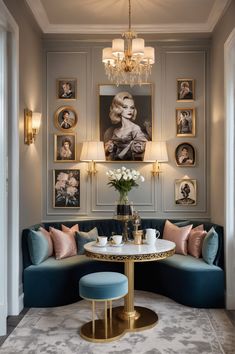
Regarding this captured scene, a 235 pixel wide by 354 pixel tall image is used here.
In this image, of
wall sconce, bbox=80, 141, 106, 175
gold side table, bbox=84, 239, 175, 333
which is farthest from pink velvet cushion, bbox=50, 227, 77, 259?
wall sconce, bbox=80, 141, 106, 175

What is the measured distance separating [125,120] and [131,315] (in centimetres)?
257

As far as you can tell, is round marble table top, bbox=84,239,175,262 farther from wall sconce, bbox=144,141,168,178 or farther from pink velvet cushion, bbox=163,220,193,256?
wall sconce, bbox=144,141,168,178

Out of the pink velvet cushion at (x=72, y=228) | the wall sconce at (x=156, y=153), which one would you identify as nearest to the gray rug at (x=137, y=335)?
the pink velvet cushion at (x=72, y=228)

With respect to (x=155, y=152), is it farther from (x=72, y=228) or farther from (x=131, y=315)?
(x=131, y=315)

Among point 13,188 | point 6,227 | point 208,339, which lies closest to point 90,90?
point 13,188

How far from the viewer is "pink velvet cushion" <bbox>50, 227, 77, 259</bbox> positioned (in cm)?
440

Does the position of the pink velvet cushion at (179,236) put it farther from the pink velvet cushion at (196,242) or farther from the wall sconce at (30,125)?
the wall sconce at (30,125)

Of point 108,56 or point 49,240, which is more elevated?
point 108,56

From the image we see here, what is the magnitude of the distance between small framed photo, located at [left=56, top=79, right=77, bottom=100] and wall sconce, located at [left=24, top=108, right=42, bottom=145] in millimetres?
801

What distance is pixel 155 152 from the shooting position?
4.93m

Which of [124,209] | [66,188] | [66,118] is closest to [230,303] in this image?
[124,209]

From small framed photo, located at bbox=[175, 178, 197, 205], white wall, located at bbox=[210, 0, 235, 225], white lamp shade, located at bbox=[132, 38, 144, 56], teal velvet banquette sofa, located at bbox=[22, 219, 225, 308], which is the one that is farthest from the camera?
small framed photo, located at bbox=[175, 178, 197, 205]

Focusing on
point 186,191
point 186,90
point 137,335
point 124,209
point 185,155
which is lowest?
point 137,335

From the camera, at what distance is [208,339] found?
3.26 metres
